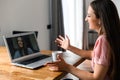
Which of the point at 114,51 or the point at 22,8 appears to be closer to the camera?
the point at 114,51

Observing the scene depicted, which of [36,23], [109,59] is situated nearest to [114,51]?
[109,59]

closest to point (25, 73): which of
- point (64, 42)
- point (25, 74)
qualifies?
point (25, 74)

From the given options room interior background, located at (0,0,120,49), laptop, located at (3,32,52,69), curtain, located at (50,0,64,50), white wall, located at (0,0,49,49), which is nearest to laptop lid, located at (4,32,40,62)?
laptop, located at (3,32,52,69)

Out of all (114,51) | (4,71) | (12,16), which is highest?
(12,16)

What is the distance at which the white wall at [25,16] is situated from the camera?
2838mm

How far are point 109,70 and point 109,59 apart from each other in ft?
0.29

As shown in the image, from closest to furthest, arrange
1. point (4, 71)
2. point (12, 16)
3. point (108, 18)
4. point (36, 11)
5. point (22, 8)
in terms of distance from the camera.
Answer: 1. point (108, 18)
2. point (4, 71)
3. point (12, 16)
4. point (22, 8)
5. point (36, 11)

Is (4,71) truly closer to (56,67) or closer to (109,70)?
(56,67)

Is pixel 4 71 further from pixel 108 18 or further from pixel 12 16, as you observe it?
pixel 12 16

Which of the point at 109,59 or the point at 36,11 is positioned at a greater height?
the point at 36,11

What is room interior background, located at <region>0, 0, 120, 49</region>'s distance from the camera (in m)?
2.89

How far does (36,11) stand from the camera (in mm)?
3613

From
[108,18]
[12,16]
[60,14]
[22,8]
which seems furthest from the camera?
[60,14]

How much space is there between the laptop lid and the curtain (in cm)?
218
